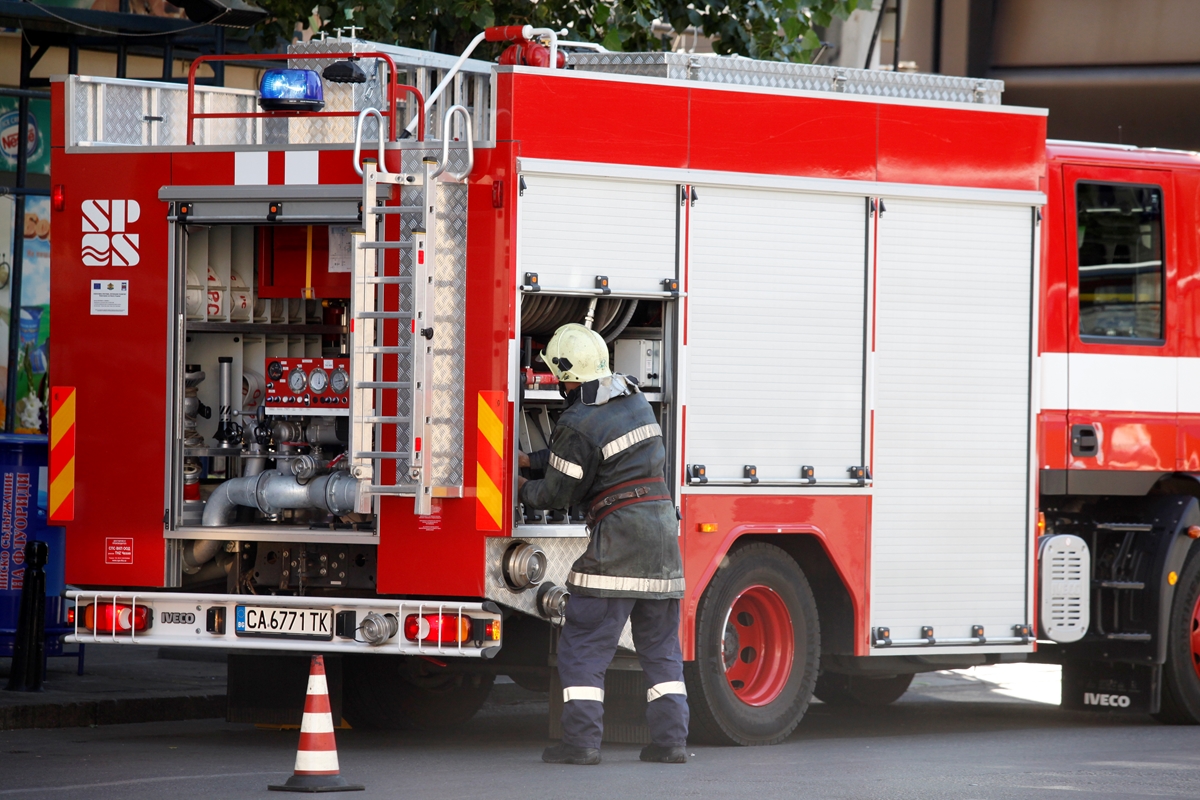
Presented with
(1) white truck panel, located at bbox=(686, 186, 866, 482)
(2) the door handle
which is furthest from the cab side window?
(1) white truck panel, located at bbox=(686, 186, 866, 482)

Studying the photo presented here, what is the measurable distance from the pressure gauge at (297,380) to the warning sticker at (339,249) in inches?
19.3

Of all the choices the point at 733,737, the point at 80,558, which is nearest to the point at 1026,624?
the point at 733,737

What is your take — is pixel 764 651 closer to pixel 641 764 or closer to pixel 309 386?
pixel 641 764

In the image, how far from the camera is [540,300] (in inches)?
314

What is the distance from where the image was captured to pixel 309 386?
8.20 metres

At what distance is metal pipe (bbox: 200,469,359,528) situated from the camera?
308 inches

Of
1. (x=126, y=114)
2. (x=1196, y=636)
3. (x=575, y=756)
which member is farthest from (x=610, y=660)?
(x=1196, y=636)

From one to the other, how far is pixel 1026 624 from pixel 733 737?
1770 mm

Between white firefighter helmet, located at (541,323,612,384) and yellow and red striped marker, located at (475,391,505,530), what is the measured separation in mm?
322

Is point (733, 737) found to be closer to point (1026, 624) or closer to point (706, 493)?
point (706, 493)

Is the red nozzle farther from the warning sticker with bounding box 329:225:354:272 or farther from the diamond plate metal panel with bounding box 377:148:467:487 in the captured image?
the warning sticker with bounding box 329:225:354:272

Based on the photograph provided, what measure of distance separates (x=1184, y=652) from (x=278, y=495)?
4.97 m

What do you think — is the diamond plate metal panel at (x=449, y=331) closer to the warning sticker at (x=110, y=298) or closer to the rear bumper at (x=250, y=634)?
the rear bumper at (x=250, y=634)

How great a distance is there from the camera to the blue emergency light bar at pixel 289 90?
26.3 feet
